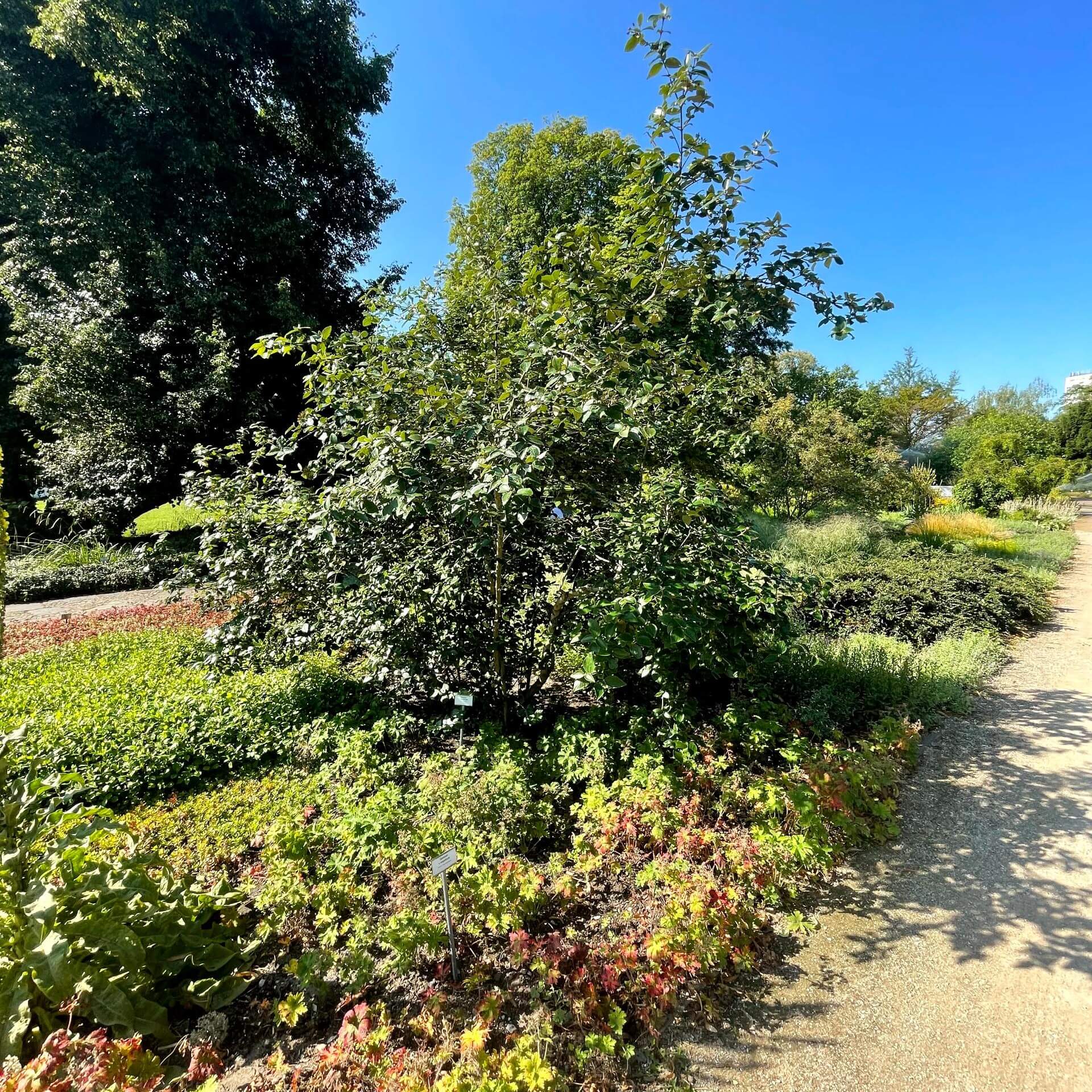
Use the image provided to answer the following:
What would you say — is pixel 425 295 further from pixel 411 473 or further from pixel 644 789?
pixel 644 789

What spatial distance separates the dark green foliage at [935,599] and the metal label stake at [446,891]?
4992 millimetres

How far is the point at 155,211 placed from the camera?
433 inches

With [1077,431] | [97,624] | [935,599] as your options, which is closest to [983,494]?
[935,599]

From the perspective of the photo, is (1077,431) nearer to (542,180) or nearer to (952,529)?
(952,529)

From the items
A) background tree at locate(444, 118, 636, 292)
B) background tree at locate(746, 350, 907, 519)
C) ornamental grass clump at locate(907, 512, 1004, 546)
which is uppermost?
background tree at locate(444, 118, 636, 292)

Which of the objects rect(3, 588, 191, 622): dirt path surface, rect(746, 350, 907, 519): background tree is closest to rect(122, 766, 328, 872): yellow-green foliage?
rect(3, 588, 191, 622): dirt path surface

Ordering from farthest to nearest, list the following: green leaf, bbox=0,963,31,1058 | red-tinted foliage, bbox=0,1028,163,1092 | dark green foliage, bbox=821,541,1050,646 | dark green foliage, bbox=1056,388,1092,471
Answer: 1. dark green foliage, bbox=1056,388,1092,471
2. dark green foliage, bbox=821,541,1050,646
3. green leaf, bbox=0,963,31,1058
4. red-tinted foliage, bbox=0,1028,163,1092

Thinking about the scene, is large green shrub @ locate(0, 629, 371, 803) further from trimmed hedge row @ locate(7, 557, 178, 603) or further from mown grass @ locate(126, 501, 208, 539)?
trimmed hedge row @ locate(7, 557, 178, 603)

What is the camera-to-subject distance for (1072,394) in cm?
3909

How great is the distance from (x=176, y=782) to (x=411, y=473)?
265 centimetres

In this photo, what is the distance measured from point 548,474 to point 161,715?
312 cm

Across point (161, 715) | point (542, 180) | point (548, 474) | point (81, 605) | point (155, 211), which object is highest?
point (542, 180)

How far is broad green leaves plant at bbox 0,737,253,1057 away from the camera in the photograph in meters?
1.63

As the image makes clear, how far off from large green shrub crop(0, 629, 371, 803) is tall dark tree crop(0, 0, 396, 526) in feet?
27.1
